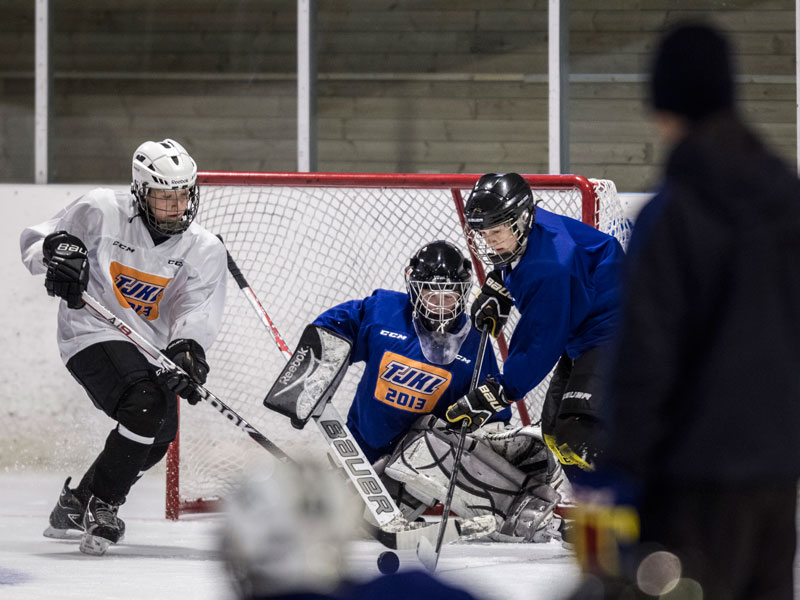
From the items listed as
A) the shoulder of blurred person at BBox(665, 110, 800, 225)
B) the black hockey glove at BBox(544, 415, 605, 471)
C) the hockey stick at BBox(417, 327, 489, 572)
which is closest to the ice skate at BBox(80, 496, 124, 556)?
the hockey stick at BBox(417, 327, 489, 572)

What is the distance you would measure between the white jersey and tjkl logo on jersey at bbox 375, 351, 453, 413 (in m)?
0.50

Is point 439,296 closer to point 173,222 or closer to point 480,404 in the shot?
point 480,404

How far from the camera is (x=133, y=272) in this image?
370cm

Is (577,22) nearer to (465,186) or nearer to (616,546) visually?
(465,186)

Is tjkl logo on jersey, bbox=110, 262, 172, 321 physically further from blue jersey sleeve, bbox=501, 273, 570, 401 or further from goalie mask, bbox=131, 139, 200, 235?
blue jersey sleeve, bbox=501, 273, 570, 401

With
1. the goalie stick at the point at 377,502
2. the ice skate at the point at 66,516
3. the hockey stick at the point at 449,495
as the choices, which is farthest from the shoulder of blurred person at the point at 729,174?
the ice skate at the point at 66,516

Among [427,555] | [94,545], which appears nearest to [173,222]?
[94,545]

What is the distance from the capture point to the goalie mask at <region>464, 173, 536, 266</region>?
3.08 m

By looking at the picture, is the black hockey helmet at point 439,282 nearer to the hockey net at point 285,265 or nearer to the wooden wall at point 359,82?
the hockey net at point 285,265

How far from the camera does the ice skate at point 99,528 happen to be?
11.5 feet

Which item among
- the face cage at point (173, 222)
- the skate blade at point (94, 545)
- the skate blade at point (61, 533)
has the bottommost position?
the skate blade at point (61, 533)

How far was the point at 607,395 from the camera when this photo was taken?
4.95 feet

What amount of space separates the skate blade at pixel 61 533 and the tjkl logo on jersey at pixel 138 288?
66 centimetres

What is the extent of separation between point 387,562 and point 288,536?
1.76 m
